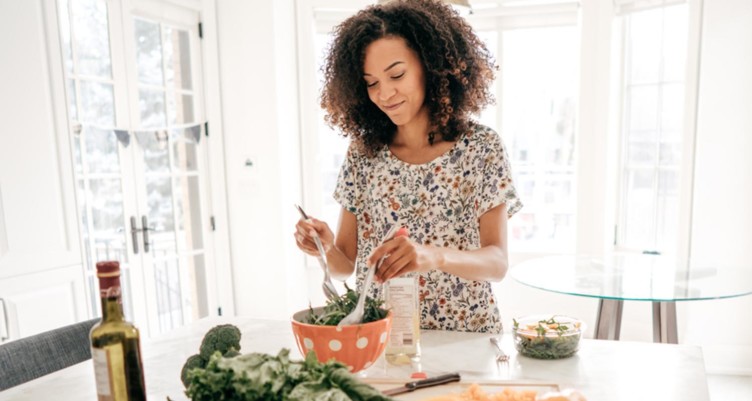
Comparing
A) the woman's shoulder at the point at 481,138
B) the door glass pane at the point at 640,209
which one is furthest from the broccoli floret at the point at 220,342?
the door glass pane at the point at 640,209

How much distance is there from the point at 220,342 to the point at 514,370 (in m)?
0.56

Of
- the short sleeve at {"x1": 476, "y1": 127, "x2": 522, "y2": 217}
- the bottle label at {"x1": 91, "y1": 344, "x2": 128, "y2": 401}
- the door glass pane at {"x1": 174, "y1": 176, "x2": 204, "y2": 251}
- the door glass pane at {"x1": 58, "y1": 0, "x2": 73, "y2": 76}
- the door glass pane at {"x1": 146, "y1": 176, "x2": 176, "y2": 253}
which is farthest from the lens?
the door glass pane at {"x1": 174, "y1": 176, "x2": 204, "y2": 251}

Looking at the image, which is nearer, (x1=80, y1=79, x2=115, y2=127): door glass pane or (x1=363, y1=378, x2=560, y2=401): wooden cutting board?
(x1=363, y1=378, x2=560, y2=401): wooden cutting board

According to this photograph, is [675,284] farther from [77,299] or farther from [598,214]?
[77,299]

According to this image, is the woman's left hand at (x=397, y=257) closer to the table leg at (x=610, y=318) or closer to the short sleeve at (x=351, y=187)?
the short sleeve at (x=351, y=187)

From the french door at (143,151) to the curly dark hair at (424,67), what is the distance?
1.81 metres

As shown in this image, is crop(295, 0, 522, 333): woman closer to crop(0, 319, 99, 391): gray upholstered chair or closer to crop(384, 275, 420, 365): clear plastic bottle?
crop(384, 275, 420, 365): clear plastic bottle

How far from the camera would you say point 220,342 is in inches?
33.5

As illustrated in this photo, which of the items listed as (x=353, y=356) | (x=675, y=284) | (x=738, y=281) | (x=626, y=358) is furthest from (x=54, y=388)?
(x=738, y=281)

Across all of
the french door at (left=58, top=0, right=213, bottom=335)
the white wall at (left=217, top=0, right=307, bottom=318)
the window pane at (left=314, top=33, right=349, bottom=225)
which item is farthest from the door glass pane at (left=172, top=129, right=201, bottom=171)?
Answer: the window pane at (left=314, top=33, right=349, bottom=225)

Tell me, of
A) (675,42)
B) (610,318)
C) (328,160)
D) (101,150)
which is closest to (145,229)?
(101,150)

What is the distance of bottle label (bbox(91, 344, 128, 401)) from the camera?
701 mm

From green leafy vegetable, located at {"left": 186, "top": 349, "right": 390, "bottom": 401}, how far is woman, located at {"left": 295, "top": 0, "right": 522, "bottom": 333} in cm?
53

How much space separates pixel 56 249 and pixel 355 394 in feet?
7.74
